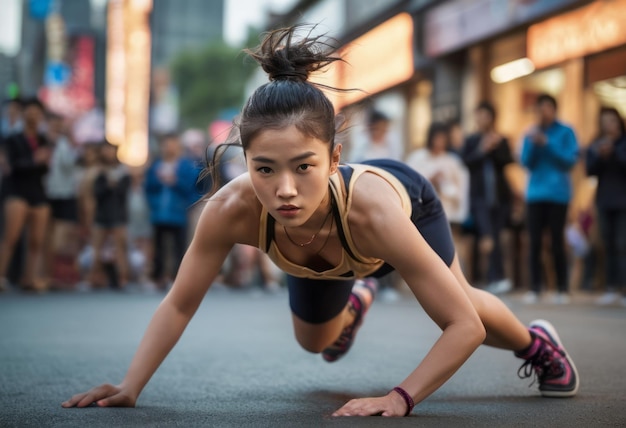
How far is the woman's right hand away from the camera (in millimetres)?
3213

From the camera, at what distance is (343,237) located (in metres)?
3.23

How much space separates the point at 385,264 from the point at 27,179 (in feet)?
24.8

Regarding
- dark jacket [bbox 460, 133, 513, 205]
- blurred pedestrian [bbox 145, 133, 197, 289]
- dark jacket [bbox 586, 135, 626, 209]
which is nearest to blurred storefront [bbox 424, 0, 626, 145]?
dark jacket [bbox 460, 133, 513, 205]

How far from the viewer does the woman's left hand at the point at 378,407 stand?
2.95 m

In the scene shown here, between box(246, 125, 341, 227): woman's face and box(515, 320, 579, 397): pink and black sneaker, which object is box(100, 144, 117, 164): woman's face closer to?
box(515, 320, 579, 397): pink and black sneaker

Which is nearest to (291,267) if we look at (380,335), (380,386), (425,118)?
(380,386)

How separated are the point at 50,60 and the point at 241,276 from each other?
40154mm

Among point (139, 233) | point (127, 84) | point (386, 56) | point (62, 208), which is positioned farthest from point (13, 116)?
point (127, 84)

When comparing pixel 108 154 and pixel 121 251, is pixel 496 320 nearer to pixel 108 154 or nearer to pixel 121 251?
pixel 121 251

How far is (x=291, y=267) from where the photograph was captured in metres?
3.47

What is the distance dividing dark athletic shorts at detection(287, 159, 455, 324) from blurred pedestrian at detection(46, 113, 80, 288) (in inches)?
292

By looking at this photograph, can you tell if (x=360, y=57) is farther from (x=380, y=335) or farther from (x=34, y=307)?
(x=380, y=335)

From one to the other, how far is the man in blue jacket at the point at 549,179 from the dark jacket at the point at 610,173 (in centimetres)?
37

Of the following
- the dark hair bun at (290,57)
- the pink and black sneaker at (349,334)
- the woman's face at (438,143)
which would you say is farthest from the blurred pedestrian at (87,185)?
the dark hair bun at (290,57)
